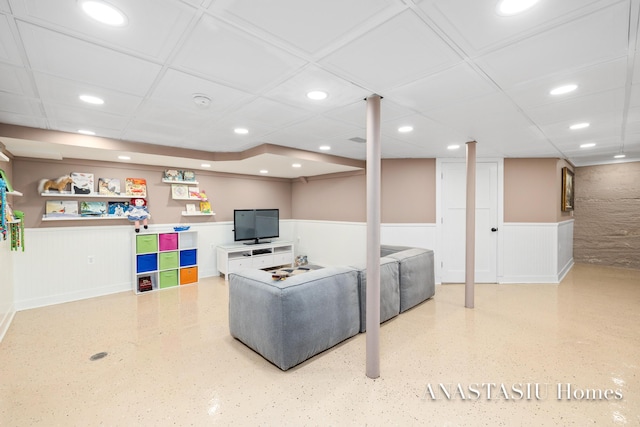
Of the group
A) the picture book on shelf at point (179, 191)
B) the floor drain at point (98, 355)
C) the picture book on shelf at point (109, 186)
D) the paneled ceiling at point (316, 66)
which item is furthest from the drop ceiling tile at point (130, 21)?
the picture book on shelf at point (179, 191)

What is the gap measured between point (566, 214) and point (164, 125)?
7.68 metres

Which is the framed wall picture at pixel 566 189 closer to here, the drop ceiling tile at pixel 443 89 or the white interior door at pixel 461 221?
the white interior door at pixel 461 221

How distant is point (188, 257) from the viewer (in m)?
5.28

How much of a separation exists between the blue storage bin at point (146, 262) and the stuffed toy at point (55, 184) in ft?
4.78

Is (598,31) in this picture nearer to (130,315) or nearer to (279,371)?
(279,371)

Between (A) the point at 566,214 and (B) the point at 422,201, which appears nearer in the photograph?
(B) the point at 422,201

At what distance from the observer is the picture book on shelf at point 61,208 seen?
4.12 metres

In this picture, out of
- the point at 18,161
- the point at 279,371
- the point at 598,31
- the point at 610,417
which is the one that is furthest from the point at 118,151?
the point at 610,417

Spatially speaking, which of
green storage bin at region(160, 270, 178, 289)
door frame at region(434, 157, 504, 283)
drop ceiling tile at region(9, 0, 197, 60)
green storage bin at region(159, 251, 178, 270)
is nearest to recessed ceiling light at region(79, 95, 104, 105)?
drop ceiling tile at region(9, 0, 197, 60)

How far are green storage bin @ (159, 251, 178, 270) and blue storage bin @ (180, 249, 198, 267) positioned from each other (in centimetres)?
14

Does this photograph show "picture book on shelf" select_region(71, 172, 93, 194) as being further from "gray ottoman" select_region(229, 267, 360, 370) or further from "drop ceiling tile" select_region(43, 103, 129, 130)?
"gray ottoman" select_region(229, 267, 360, 370)

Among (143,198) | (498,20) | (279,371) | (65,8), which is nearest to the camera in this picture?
(65,8)

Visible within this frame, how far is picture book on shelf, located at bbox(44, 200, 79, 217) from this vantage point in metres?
4.12

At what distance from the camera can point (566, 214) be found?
610 cm
